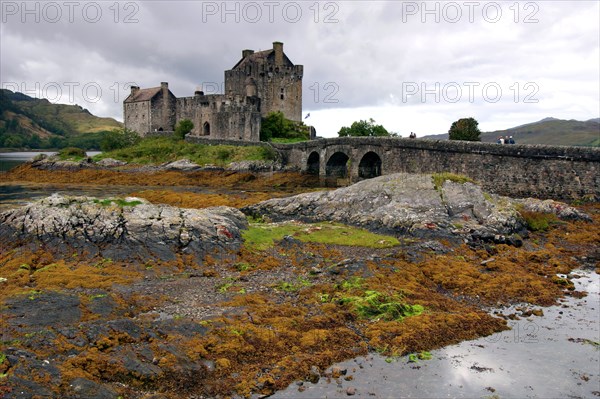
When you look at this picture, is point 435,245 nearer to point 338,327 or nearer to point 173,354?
point 338,327

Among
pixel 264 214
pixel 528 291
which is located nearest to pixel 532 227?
pixel 528 291

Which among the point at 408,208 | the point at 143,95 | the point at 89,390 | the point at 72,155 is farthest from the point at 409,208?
the point at 143,95

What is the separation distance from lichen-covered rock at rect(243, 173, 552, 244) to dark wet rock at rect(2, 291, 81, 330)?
15027 millimetres

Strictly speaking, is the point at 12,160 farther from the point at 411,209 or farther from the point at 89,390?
the point at 89,390

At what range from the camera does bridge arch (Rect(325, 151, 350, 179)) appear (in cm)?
5039

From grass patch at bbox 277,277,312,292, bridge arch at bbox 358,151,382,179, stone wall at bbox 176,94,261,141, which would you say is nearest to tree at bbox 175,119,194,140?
stone wall at bbox 176,94,261,141

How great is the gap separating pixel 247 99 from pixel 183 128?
1225 centimetres

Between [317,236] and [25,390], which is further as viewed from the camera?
[317,236]

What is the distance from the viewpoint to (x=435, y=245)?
20344 millimetres

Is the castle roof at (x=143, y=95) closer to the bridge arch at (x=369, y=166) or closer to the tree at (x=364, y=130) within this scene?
A: the tree at (x=364, y=130)

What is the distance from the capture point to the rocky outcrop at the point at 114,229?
17609 millimetres

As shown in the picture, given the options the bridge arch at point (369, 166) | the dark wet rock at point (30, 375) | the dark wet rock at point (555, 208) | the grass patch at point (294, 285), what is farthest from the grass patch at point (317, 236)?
Answer: the bridge arch at point (369, 166)

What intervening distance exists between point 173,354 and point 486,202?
19112 mm

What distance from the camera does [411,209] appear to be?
24062mm
